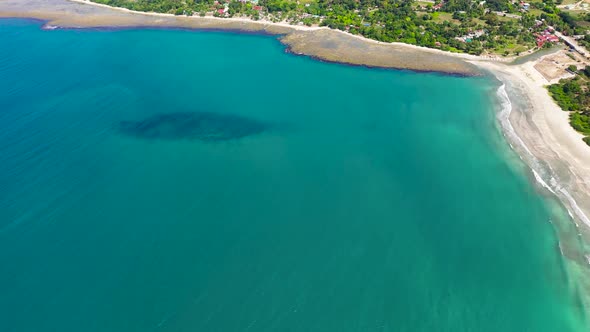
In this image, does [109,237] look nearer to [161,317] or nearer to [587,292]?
[161,317]

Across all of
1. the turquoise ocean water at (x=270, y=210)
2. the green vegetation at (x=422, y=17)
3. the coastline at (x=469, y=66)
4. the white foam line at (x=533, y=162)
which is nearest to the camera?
Result: the turquoise ocean water at (x=270, y=210)

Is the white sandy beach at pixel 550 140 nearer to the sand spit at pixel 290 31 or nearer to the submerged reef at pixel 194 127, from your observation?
the sand spit at pixel 290 31

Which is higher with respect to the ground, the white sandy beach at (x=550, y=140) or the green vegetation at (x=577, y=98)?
the green vegetation at (x=577, y=98)

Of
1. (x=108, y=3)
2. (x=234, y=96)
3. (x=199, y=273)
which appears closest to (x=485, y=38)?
(x=234, y=96)

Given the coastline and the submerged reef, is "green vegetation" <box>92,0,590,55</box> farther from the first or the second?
the submerged reef

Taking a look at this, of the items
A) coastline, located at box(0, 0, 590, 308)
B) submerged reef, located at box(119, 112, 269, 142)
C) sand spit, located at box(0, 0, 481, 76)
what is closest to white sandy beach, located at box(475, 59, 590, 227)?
coastline, located at box(0, 0, 590, 308)

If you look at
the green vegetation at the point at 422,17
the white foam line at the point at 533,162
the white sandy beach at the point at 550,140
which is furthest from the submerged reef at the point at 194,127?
the green vegetation at the point at 422,17
